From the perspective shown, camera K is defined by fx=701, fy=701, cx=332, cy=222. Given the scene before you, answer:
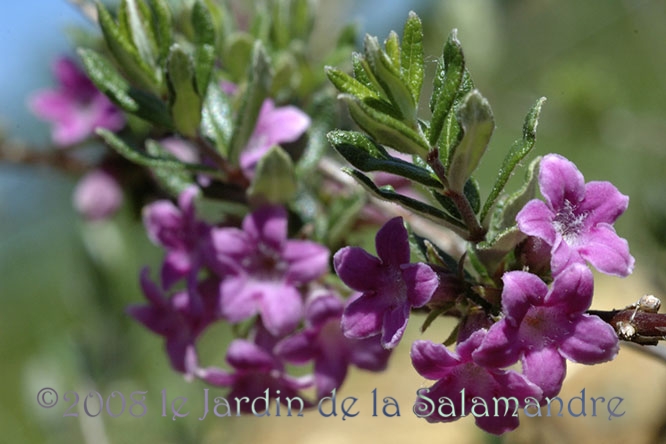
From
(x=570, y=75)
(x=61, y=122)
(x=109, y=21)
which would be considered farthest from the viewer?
(x=570, y=75)

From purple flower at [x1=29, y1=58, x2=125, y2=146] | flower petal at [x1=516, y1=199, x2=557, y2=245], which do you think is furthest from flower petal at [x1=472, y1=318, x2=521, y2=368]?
purple flower at [x1=29, y1=58, x2=125, y2=146]

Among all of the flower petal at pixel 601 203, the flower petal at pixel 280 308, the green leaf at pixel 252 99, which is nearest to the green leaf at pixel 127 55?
the green leaf at pixel 252 99

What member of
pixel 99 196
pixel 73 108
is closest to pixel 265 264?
pixel 99 196

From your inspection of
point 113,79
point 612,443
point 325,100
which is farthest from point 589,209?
point 612,443

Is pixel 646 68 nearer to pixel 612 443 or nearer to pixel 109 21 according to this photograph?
pixel 612 443

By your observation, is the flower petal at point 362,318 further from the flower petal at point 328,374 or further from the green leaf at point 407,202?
the flower petal at point 328,374

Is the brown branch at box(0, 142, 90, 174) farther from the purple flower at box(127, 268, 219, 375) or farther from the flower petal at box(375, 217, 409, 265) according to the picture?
the flower petal at box(375, 217, 409, 265)

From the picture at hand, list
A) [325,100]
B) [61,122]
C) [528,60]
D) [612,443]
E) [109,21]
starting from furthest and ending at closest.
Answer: [528,60]
[612,443]
[61,122]
[325,100]
[109,21]
